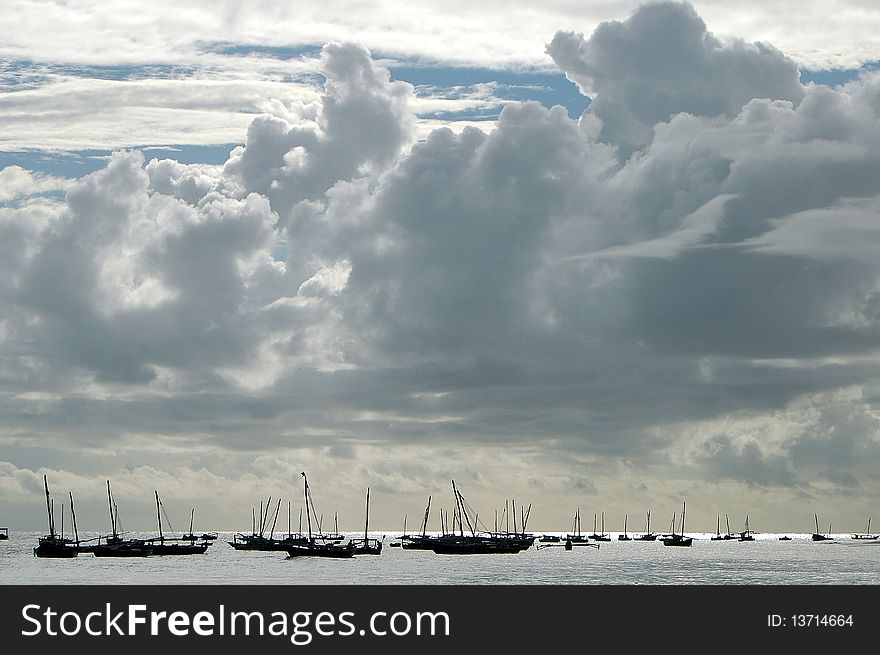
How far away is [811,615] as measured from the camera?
75625 millimetres

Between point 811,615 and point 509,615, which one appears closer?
point 811,615

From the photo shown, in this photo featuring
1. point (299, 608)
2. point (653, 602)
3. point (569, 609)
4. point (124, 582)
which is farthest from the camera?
point (124, 582)

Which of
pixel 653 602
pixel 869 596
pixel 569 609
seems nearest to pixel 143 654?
pixel 653 602

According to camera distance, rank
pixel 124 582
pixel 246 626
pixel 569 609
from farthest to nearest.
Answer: pixel 124 582 → pixel 569 609 → pixel 246 626

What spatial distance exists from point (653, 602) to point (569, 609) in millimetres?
16352

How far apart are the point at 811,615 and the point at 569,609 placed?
2180cm

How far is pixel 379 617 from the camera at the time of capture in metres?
69.1

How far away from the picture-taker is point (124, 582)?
652 ft

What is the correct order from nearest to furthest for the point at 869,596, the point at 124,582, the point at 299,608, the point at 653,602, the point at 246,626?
the point at 246,626
the point at 299,608
the point at 653,602
the point at 869,596
the point at 124,582

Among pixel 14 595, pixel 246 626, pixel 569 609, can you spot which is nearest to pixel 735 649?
pixel 569 609

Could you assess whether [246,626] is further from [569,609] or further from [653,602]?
[569,609]

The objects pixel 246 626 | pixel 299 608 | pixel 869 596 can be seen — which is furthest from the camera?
pixel 869 596

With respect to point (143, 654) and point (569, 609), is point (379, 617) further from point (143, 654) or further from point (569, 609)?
point (569, 609)

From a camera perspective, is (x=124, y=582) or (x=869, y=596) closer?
(x=869, y=596)
